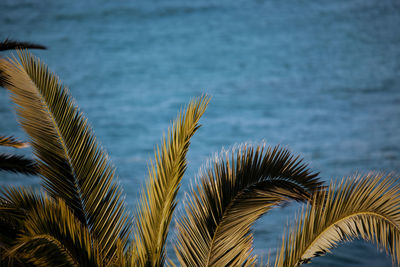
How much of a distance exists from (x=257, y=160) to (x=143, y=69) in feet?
70.3

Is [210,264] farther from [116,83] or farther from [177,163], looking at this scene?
[116,83]

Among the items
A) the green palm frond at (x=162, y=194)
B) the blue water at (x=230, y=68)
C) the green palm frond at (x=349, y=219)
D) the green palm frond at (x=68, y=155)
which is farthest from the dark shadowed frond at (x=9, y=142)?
the blue water at (x=230, y=68)

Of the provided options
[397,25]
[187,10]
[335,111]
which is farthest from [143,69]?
[397,25]

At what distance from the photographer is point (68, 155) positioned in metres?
4.00

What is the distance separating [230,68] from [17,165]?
2023 cm

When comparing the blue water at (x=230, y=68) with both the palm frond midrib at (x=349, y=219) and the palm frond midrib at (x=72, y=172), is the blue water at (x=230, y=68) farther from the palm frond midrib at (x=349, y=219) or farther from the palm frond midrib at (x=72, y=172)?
the palm frond midrib at (x=349, y=219)

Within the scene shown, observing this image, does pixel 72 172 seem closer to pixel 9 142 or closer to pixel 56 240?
pixel 56 240

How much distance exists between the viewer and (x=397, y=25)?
25469mm

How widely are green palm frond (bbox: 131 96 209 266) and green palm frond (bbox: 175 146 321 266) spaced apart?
15 centimetres

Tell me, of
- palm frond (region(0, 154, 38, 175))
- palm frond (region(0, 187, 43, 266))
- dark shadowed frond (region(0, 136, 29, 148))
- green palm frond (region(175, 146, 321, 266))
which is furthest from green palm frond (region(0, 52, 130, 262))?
palm frond (region(0, 154, 38, 175))

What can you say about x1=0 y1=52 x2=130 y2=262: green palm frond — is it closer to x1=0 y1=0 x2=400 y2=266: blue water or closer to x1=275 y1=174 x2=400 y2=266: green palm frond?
x1=275 y1=174 x2=400 y2=266: green palm frond

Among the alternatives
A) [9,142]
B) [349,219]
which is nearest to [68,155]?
[9,142]

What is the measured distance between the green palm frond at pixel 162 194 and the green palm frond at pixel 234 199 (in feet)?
0.49

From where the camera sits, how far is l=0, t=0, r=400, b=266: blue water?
61.3ft
